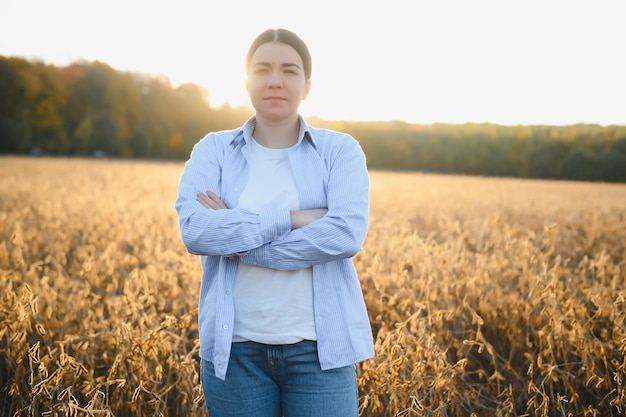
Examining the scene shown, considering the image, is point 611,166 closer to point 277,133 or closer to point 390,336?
point 390,336

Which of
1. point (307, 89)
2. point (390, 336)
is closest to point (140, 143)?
point (390, 336)

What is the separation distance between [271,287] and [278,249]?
15 centimetres

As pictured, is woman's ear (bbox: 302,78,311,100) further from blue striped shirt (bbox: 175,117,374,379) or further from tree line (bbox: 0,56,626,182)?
tree line (bbox: 0,56,626,182)

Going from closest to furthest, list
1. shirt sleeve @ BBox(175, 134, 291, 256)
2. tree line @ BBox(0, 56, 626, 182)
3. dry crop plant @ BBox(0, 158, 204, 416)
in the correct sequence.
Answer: shirt sleeve @ BBox(175, 134, 291, 256)
dry crop plant @ BBox(0, 158, 204, 416)
tree line @ BBox(0, 56, 626, 182)

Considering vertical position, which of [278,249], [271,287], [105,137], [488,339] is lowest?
[488,339]

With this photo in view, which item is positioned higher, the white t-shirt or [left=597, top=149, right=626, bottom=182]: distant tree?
the white t-shirt

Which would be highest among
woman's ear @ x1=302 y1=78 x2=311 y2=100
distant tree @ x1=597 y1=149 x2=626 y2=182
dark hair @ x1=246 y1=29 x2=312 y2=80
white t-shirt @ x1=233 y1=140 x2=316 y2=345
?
dark hair @ x1=246 y1=29 x2=312 y2=80

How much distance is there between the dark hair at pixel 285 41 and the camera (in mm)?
2021

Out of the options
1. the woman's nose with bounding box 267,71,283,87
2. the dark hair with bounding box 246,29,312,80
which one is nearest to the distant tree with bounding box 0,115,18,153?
the dark hair with bounding box 246,29,312,80

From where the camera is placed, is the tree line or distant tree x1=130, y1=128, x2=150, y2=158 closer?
the tree line

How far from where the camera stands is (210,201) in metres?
2.12

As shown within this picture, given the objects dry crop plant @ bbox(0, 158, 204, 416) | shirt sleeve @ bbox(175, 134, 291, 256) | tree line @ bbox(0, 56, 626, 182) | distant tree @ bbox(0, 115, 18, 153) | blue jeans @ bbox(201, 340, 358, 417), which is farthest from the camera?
tree line @ bbox(0, 56, 626, 182)

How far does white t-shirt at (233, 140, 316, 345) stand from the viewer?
1.85 metres

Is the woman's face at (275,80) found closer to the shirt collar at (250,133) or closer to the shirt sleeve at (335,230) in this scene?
the shirt collar at (250,133)
